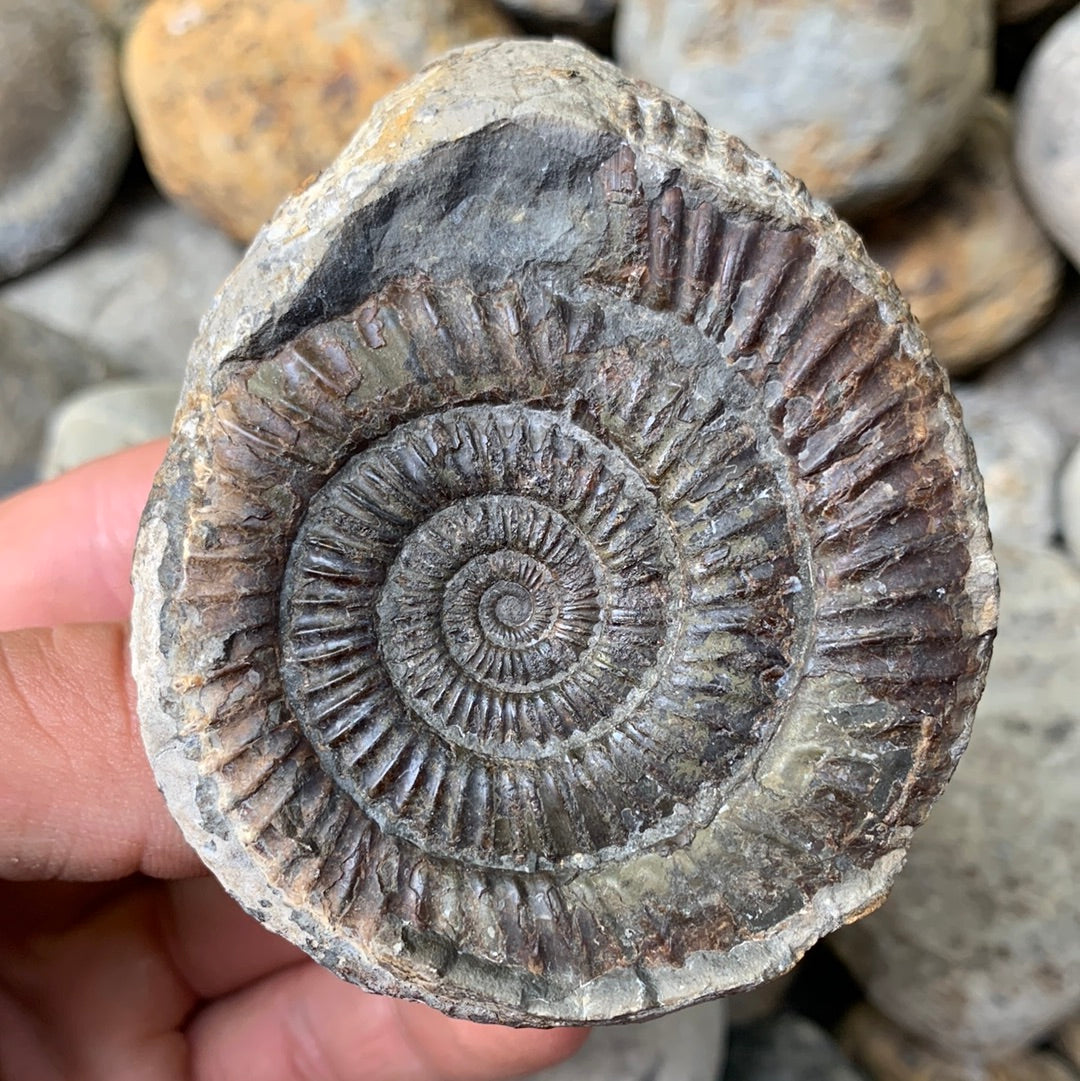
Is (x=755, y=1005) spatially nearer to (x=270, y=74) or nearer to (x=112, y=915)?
(x=112, y=915)

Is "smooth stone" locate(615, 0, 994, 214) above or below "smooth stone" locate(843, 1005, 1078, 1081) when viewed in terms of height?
above

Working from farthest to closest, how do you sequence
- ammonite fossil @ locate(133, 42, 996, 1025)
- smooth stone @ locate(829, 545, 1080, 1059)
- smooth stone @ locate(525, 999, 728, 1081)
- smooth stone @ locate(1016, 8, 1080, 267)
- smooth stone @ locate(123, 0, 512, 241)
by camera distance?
1. smooth stone @ locate(123, 0, 512, 241)
2. smooth stone @ locate(1016, 8, 1080, 267)
3. smooth stone @ locate(829, 545, 1080, 1059)
4. smooth stone @ locate(525, 999, 728, 1081)
5. ammonite fossil @ locate(133, 42, 996, 1025)

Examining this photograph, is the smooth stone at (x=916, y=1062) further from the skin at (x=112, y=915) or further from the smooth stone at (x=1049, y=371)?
the smooth stone at (x=1049, y=371)

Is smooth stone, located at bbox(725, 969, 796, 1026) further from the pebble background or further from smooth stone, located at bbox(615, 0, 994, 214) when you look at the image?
smooth stone, located at bbox(615, 0, 994, 214)

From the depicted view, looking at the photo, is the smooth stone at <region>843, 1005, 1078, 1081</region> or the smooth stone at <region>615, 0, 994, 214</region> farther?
the smooth stone at <region>843, 1005, 1078, 1081</region>

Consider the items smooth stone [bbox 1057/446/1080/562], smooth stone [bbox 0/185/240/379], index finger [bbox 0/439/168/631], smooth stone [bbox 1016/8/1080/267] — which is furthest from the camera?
smooth stone [bbox 0/185/240/379]

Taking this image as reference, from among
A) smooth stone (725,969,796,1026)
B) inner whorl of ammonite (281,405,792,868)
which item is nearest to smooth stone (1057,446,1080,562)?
smooth stone (725,969,796,1026)

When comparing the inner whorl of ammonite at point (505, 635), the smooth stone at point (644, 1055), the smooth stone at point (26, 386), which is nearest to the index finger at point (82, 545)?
the inner whorl of ammonite at point (505, 635)

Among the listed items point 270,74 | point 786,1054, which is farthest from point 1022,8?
point 786,1054
